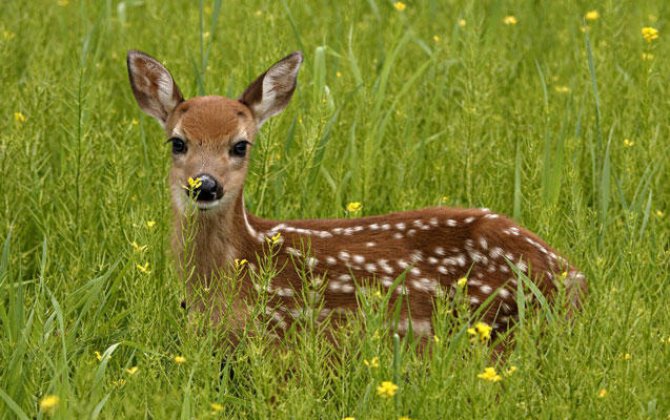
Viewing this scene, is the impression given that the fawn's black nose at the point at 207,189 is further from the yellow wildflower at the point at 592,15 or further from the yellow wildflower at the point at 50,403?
the yellow wildflower at the point at 592,15

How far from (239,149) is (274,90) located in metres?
0.42

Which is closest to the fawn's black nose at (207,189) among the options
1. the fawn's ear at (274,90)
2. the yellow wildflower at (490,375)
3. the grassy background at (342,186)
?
the grassy background at (342,186)

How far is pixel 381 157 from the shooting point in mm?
5969

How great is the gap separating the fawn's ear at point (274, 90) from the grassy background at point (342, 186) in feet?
0.54

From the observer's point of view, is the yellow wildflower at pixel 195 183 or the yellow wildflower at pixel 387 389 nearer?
the yellow wildflower at pixel 387 389

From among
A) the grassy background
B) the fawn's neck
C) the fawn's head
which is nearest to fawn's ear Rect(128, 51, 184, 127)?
the fawn's head

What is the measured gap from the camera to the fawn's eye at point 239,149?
16.7 ft

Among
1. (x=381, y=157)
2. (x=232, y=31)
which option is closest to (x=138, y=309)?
(x=381, y=157)

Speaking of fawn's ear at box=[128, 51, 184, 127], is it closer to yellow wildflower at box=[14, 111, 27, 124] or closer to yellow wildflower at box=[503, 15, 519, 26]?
yellow wildflower at box=[14, 111, 27, 124]

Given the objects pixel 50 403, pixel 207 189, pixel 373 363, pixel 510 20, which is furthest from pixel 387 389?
pixel 510 20

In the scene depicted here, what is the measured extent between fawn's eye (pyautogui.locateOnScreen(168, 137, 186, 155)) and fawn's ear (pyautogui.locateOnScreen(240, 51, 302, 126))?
1.30ft

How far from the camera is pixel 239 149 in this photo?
5105 mm

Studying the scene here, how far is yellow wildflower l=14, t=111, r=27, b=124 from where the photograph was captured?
570 cm

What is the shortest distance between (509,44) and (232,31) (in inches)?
64.5
